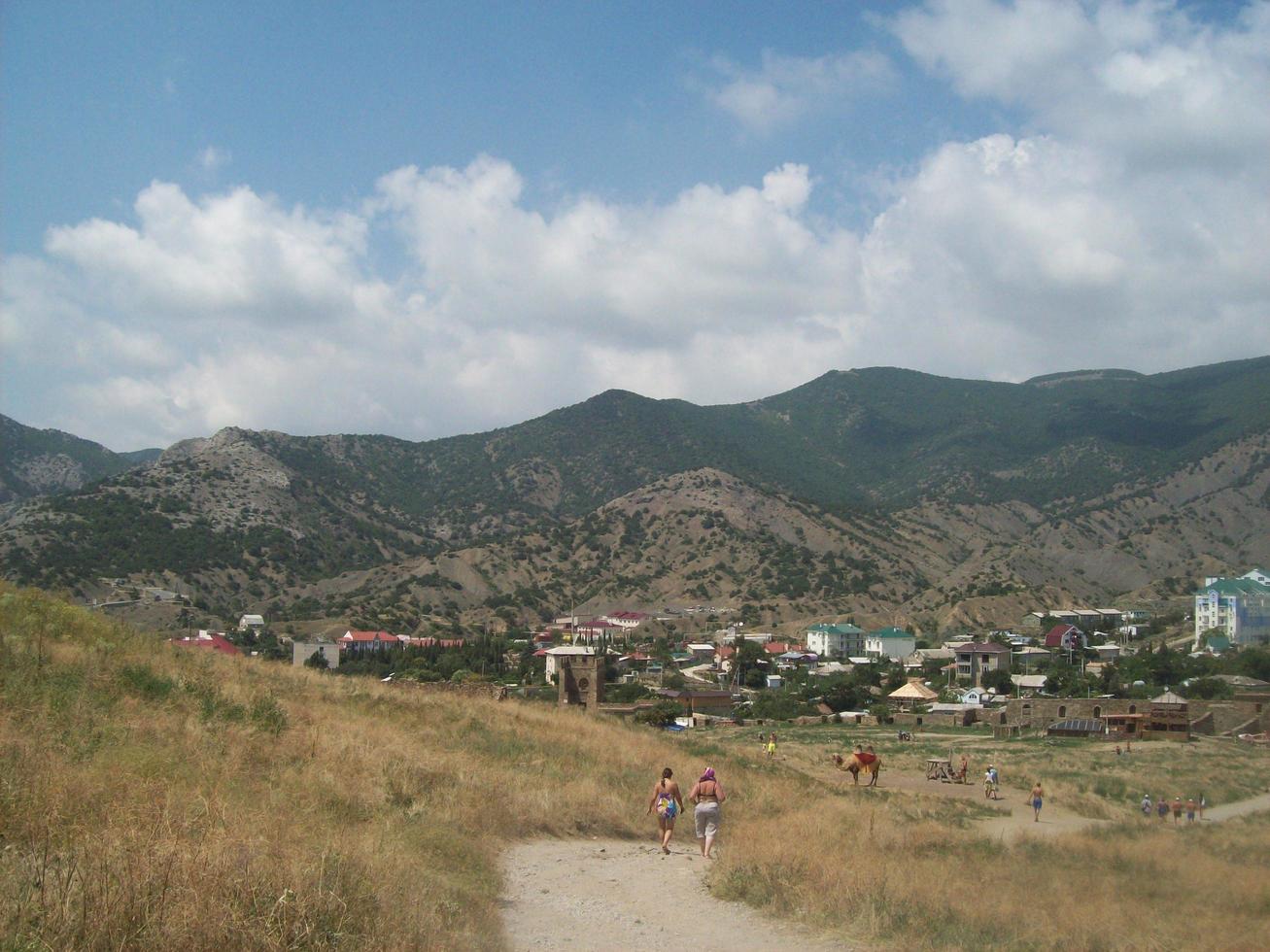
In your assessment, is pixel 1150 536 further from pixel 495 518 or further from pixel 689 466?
pixel 495 518

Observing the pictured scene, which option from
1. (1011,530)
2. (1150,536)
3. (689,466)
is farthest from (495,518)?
(1150,536)

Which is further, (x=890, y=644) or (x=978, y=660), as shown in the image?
(x=890, y=644)

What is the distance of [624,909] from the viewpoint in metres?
9.52

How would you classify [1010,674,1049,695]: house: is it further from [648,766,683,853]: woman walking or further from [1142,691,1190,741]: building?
[648,766,683,853]: woman walking

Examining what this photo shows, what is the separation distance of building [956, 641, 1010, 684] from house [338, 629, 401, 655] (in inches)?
1871

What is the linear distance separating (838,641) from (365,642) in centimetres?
4925

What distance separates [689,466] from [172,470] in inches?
3682

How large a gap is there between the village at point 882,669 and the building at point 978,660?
0.13 meters

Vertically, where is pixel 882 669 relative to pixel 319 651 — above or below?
below

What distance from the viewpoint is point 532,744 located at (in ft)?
61.7

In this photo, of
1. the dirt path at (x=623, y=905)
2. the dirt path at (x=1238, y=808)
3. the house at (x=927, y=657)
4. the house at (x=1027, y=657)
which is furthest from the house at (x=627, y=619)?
the dirt path at (x=623, y=905)

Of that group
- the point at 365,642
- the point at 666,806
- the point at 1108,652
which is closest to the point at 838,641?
the point at 1108,652

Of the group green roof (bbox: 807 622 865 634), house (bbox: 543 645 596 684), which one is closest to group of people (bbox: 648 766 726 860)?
house (bbox: 543 645 596 684)

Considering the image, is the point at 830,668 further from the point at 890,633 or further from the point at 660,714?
the point at 660,714
